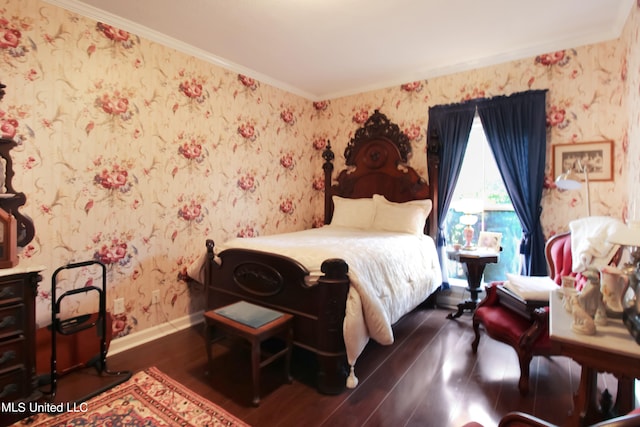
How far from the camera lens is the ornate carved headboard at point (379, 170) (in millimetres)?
3584

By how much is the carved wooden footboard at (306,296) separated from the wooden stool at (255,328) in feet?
0.36

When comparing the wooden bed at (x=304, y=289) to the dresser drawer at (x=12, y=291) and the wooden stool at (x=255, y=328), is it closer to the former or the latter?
the wooden stool at (x=255, y=328)

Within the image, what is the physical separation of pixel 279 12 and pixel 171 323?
2.72m

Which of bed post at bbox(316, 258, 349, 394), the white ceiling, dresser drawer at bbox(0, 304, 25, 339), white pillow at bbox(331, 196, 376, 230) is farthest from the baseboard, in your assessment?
the white ceiling

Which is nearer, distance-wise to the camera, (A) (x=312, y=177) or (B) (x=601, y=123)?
(B) (x=601, y=123)

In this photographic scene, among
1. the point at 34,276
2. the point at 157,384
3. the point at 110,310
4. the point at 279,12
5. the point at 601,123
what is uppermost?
the point at 279,12

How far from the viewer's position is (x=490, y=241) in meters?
3.14

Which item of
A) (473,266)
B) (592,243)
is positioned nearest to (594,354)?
(592,243)

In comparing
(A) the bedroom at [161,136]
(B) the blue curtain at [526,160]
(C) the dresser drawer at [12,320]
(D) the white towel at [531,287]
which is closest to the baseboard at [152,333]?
(A) the bedroom at [161,136]

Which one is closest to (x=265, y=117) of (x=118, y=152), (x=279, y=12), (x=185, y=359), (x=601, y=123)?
(x=279, y=12)

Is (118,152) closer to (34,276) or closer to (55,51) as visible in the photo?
(55,51)

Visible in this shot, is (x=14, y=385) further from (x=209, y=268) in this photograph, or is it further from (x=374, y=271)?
(x=374, y=271)

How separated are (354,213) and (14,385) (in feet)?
9.89

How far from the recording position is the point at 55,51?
7.04 ft
